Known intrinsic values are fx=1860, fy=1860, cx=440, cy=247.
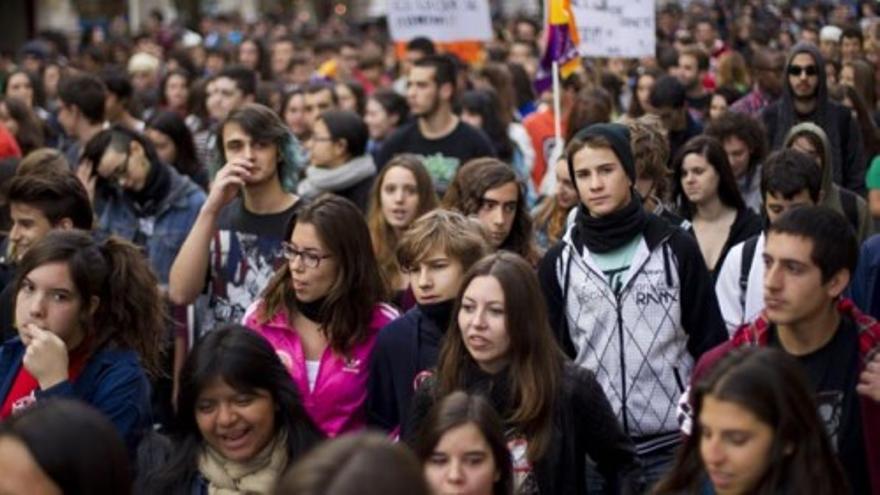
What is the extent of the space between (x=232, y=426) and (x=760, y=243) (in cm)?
264

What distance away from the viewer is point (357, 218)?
267 inches

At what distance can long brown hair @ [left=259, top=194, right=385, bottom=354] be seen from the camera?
6645 millimetres

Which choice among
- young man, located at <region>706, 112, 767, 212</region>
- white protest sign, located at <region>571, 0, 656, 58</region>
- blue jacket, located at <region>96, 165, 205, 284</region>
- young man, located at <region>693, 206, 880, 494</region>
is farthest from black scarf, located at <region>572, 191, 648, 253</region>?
white protest sign, located at <region>571, 0, 656, 58</region>

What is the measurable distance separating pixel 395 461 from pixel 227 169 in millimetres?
4814

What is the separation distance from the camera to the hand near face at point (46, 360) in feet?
18.1

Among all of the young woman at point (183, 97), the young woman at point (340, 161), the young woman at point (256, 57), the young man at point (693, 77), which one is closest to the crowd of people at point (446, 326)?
the young woman at point (340, 161)

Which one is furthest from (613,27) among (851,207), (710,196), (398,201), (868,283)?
(868,283)

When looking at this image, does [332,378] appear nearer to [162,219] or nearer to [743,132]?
[162,219]

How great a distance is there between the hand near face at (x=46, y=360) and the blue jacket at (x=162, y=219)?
12.3 feet

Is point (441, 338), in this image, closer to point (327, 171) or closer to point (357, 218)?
point (357, 218)

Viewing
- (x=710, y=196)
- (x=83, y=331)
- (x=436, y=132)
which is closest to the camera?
(x=83, y=331)

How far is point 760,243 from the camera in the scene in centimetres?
726

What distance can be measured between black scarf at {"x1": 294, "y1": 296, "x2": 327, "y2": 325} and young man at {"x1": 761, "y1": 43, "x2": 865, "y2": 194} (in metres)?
5.31

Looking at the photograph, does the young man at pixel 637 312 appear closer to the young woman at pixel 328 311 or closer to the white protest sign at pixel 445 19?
the young woman at pixel 328 311
